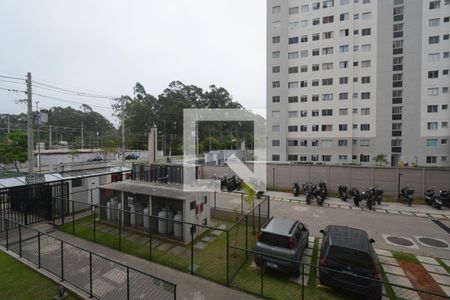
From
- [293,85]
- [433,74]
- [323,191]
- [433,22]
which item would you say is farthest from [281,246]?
[433,22]

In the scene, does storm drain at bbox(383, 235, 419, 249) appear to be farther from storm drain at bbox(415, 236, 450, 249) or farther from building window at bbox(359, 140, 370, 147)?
building window at bbox(359, 140, 370, 147)

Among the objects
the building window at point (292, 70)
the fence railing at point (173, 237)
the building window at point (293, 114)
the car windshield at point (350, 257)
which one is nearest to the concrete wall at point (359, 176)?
the fence railing at point (173, 237)

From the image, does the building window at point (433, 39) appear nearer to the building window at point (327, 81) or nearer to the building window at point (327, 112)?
the building window at point (327, 81)

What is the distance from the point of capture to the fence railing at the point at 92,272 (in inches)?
214

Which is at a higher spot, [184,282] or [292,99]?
[292,99]

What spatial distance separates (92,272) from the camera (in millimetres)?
6379

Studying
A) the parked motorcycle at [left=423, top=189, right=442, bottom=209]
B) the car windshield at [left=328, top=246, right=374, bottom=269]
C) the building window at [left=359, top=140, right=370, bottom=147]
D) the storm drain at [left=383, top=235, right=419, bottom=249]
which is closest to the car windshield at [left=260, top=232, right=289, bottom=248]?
the car windshield at [left=328, top=246, right=374, bottom=269]

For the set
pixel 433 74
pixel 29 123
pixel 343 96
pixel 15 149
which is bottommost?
pixel 15 149

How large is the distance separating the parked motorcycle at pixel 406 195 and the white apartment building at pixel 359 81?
16.5 meters

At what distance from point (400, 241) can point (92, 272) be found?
36.2ft

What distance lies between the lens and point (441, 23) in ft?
89.8

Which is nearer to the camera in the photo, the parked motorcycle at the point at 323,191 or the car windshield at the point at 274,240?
the car windshield at the point at 274,240

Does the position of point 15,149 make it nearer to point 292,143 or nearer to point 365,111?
point 292,143

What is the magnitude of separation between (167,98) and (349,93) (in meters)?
46.8
